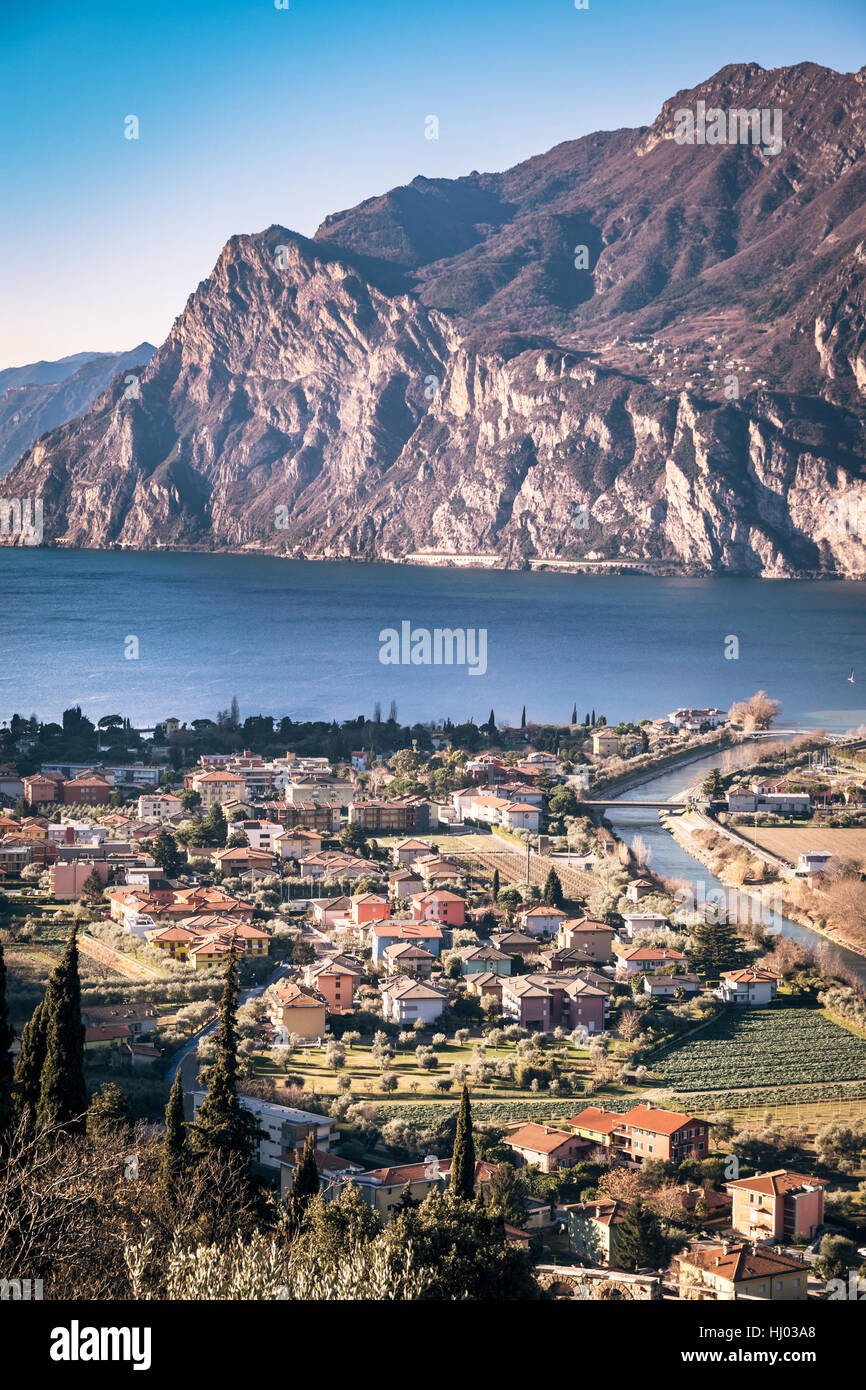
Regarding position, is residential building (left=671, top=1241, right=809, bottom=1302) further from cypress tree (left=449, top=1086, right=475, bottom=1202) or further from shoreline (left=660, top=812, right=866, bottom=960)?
shoreline (left=660, top=812, right=866, bottom=960)

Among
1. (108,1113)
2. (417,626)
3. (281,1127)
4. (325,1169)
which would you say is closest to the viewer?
(108,1113)

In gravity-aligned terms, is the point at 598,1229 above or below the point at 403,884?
below

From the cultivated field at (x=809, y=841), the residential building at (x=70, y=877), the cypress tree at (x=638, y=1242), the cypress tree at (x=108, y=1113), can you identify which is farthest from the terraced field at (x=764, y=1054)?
the residential building at (x=70, y=877)

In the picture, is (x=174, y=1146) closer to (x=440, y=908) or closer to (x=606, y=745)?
(x=440, y=908)

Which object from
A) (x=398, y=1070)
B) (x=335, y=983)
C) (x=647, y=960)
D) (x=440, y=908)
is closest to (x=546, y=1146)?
(x=398, y=1070)
